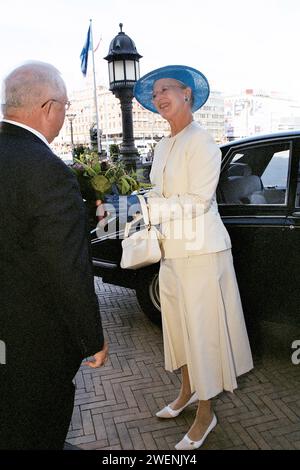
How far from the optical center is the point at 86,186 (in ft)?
8.18

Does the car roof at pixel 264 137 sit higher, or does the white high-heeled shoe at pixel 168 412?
the car roof at pixel 264 137

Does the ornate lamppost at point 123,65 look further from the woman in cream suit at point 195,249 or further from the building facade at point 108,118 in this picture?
the building facade at point 108,118

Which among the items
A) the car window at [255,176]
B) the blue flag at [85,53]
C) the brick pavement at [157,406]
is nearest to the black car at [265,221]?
the car window at [255,176]

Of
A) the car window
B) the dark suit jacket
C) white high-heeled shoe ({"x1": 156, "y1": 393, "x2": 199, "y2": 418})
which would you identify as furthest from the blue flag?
the dark suit jacket

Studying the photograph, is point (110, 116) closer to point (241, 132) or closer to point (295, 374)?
point (241, 132)

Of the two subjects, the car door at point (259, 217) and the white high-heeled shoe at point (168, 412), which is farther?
the car door at point (259, 217)

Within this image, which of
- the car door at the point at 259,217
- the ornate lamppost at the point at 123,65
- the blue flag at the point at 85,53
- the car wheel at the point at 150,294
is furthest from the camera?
the blue flag at the point at 85,53

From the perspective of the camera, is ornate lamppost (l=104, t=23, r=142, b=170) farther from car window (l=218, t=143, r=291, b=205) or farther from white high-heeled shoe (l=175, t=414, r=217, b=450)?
white high-heeled shoe (l=175, t=414, r=217, b=450)

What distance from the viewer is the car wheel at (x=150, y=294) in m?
4.18

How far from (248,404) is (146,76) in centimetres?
249

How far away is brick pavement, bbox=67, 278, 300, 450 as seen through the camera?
2688 millimetres

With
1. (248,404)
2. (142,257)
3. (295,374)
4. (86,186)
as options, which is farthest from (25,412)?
(295,374)

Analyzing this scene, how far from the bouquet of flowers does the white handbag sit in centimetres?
Answer: 23
